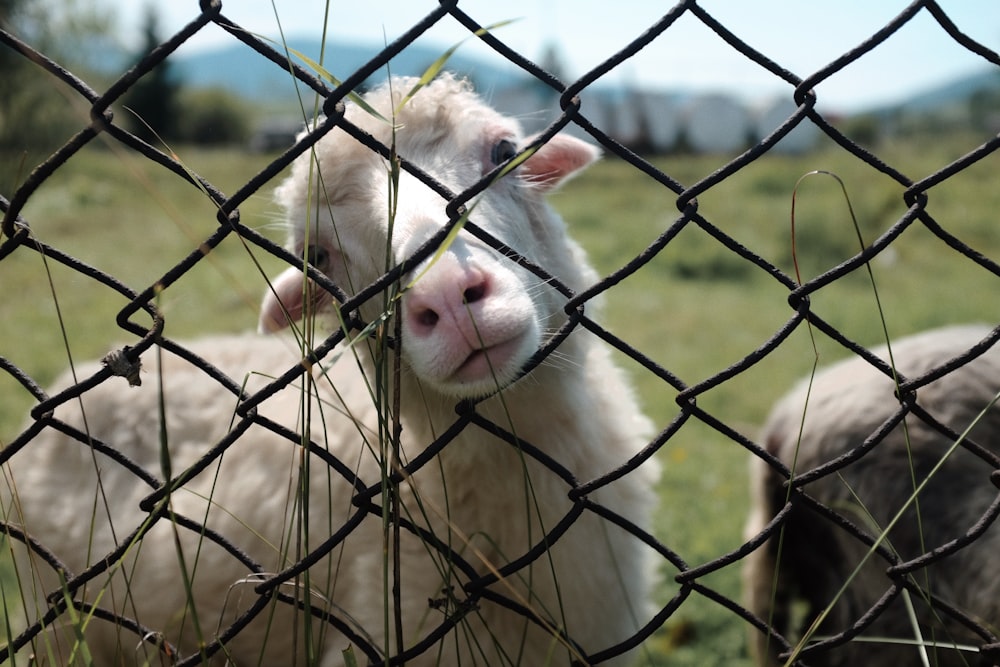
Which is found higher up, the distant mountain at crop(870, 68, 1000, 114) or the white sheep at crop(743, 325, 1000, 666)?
the distant mountain at crop(870, 68, 1000, 114)

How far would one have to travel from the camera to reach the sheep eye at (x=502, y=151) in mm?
2367

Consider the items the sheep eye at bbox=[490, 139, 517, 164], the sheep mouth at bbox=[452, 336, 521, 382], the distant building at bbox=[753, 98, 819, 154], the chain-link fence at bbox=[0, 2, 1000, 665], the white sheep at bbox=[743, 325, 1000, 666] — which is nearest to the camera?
the chain-link fence at bbox=[0, 2, 1000, 665]

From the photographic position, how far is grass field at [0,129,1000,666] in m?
4.57

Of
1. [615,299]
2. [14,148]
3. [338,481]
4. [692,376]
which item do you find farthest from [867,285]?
[14,148]

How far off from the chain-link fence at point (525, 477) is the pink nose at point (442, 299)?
10 centimetres

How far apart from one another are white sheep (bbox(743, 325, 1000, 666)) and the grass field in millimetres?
540

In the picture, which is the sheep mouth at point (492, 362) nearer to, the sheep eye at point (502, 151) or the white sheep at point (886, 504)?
the sheep eye at point (502, 151)

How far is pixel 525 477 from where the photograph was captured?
130 centimetres

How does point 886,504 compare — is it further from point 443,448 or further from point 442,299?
point 442,299

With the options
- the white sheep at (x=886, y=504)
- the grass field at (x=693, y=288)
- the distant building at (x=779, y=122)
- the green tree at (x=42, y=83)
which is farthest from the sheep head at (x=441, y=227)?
the distant building at (x=779, y=122)

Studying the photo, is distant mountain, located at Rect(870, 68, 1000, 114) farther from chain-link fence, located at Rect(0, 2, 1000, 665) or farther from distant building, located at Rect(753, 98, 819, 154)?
distant building, located at Rect(753, 98, 819, 154)

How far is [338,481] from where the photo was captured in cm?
260

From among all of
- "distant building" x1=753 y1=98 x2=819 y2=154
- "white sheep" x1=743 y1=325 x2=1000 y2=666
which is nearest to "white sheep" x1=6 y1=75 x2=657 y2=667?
"white sheep" x1=743 y1=325 x2=1000 y2=666

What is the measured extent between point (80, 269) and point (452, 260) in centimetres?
62
